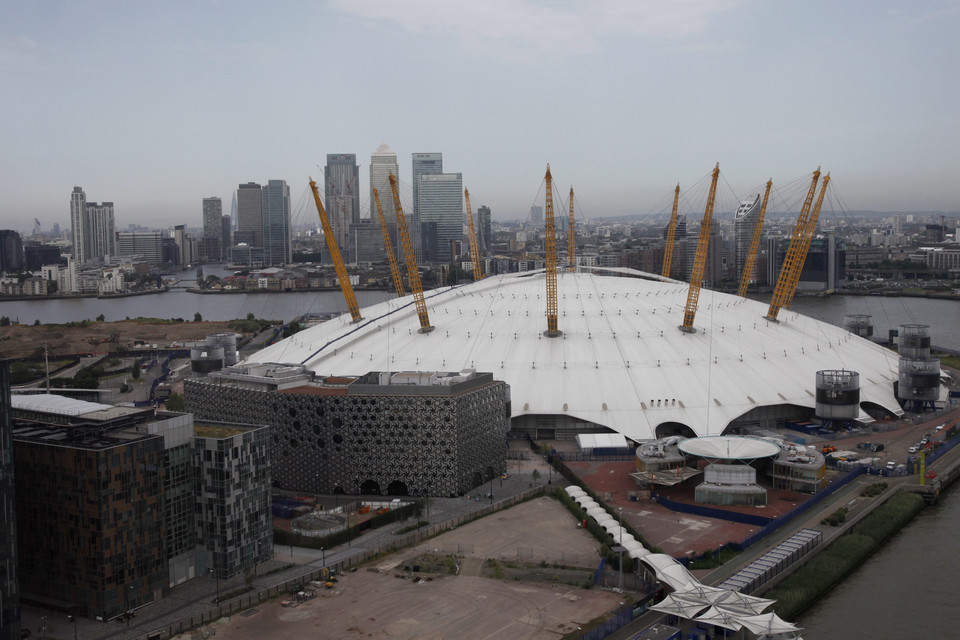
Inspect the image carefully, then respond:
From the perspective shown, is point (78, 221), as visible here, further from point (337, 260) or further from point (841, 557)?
point (841, 557)

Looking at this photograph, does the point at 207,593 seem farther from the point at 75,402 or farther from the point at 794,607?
the point at 794,607

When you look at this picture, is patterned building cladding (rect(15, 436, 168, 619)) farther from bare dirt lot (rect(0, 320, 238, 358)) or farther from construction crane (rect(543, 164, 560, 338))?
bare dirt lot (rect(0, 320, 238, 358))

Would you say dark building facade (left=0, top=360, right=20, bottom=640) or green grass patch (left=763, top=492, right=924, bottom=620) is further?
green grass patch (left=763, top=492, right=924, bottom=620)

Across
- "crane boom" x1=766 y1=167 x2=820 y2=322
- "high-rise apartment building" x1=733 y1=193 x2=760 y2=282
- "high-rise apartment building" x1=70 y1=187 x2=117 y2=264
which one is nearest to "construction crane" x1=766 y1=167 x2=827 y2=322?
"crane boom" x1=766 y1=167 x2=820 y2=322

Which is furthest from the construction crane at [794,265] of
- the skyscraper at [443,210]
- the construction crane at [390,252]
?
the skyscraper at [443,210]

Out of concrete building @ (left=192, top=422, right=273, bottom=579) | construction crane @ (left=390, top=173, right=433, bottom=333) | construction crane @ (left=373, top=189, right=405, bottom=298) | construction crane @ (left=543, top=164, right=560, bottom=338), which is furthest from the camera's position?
construction crane @ (left=373, top=189, right=405, bottom=298)

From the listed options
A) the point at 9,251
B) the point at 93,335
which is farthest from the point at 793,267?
the point at 9,251
